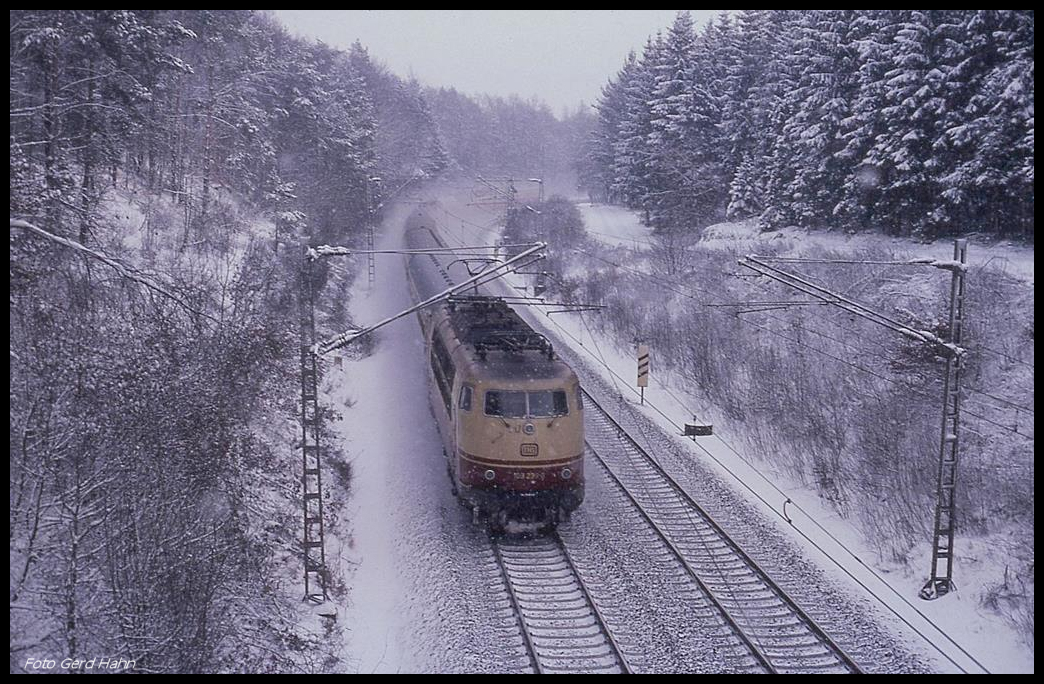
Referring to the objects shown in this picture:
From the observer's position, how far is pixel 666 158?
42.0 meters

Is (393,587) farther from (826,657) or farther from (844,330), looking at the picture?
(844,330)

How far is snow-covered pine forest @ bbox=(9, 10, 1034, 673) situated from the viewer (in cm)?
1031

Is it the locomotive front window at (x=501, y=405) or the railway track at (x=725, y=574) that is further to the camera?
the locomotive front window at (x=501, y=405)

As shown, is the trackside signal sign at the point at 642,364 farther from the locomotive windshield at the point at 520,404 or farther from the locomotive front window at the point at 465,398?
the locomotive front window at the point at 465,398

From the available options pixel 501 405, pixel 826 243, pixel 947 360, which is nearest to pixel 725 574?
pixel 501 405

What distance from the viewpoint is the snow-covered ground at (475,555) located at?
39.8 feet

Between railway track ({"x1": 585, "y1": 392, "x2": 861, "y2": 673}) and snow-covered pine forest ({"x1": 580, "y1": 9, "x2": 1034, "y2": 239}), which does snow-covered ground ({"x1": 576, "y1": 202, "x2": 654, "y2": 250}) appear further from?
railway track ({"x1": 585, "y1": 392, "x2": 861, "y2": 673})

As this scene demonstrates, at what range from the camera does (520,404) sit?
15016 millimetres

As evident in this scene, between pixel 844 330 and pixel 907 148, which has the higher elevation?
pixel 907 148

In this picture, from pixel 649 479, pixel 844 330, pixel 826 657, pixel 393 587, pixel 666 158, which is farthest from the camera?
pixel 666 158

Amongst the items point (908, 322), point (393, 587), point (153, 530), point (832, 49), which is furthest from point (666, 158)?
point (153, 530)

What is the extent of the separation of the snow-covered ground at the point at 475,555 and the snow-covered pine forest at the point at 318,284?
1.42 feet

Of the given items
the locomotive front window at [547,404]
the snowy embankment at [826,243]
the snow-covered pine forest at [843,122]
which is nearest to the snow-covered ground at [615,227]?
the snowy embankment at [826,243]
